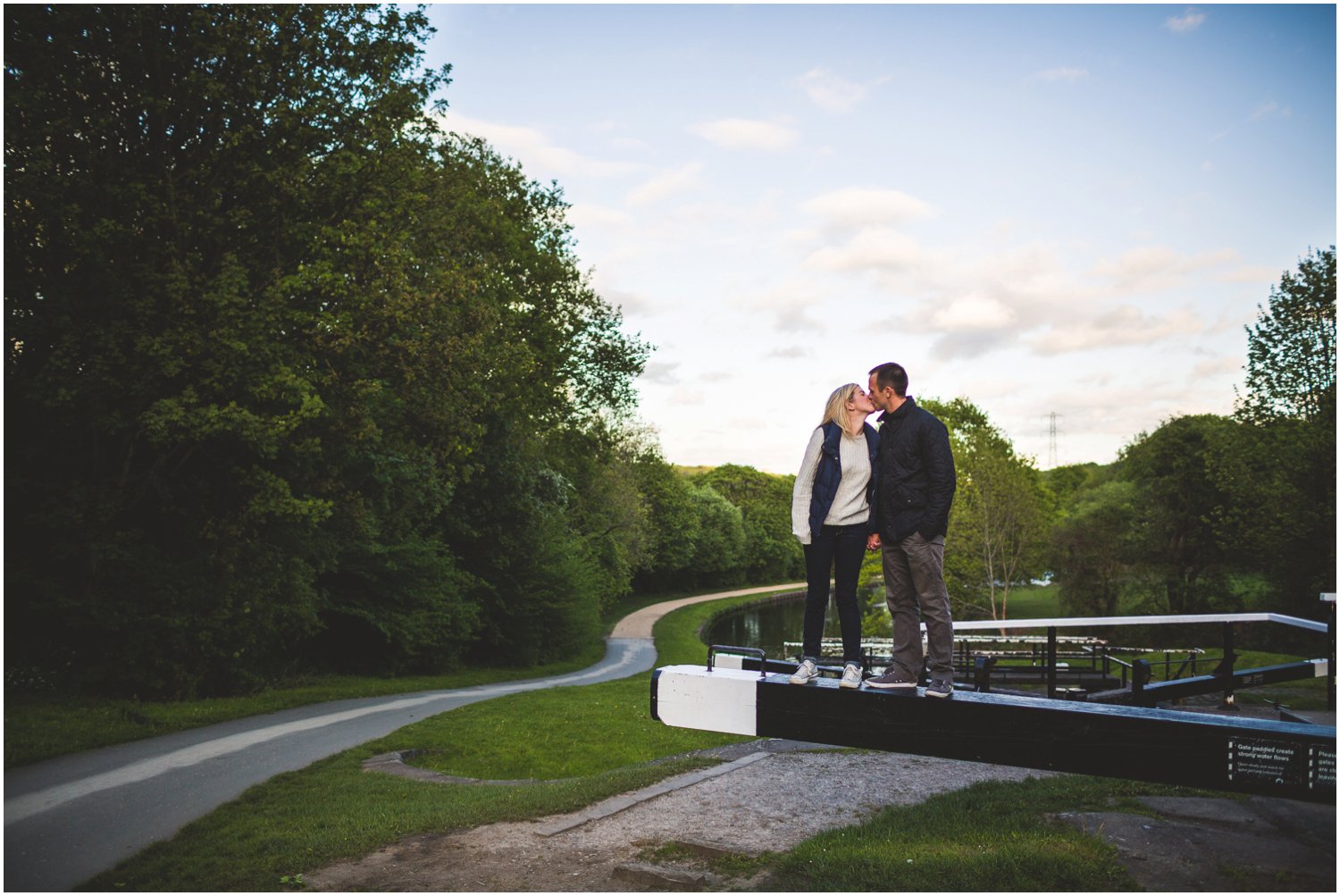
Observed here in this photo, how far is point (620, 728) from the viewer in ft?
47.1

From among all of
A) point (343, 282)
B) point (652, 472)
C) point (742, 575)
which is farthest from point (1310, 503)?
point (742, 575)

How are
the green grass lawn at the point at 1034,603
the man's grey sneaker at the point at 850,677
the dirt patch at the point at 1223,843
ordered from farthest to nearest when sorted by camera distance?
1. the green grass lawn at the point at 1034,603
2. the dirt patch at the point at 1223,843
3. the man's grey sneaker at the point at 850,677

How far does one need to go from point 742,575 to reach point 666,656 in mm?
48388

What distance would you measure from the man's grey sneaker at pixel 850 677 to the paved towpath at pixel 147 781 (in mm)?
5848

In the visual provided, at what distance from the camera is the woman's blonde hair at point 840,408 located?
16.4 ft

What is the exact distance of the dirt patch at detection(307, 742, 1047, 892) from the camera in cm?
597

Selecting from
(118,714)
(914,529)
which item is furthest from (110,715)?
(914,529)

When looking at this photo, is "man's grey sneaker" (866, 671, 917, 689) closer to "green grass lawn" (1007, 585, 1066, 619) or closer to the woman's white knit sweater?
the woman's white knit sweater

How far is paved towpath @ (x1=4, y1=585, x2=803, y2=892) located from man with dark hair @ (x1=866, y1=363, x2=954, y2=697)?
6.16 m

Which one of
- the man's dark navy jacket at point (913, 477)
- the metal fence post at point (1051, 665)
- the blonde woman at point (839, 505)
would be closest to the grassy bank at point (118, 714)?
the blonde woman at point (839, 505)

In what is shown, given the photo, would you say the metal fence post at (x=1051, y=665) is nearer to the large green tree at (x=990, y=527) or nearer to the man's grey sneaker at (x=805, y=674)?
the man's grey sneaker at (x=805, y=674)

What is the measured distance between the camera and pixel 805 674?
4.41m

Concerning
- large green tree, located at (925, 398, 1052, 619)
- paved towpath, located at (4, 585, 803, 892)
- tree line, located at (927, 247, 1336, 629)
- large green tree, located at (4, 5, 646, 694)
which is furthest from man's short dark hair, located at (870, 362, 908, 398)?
large green tree, located at (925, 398, 1052, 619)

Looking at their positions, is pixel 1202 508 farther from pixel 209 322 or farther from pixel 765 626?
pixel 209 322
